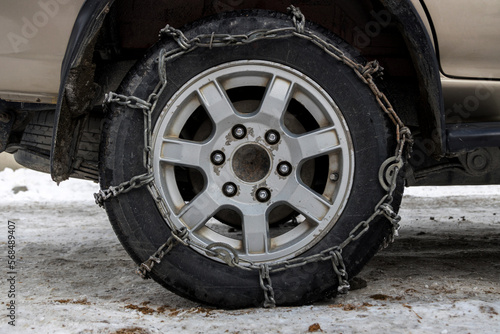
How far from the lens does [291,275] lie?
2121 millimetres

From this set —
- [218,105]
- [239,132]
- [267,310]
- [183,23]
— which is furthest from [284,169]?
[183,23]

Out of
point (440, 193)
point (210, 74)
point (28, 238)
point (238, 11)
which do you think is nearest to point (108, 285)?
point (210, 74)

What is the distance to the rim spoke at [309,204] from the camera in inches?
84.4

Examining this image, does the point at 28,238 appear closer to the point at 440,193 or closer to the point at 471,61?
the point at 471,61

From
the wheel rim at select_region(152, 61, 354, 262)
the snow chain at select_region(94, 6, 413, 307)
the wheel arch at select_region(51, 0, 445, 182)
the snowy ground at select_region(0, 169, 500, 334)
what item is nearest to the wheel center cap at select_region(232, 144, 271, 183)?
the wheel rim at select_region(152, 61, 354, 262)

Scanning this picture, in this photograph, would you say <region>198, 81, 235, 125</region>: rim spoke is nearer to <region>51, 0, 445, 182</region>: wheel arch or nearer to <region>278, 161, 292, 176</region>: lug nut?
<region>278, 161, 292, 176</region>: lug nut

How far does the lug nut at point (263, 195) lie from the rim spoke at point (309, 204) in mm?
86

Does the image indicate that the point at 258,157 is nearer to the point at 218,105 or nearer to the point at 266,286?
the point at 218,105

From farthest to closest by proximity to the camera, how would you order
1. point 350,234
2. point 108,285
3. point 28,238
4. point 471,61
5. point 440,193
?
point 440,193, point 28,238, point 108,285, point 471,61, point 350,234

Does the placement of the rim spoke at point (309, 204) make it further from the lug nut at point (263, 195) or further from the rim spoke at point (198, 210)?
the rim spoke at point (198, 210)

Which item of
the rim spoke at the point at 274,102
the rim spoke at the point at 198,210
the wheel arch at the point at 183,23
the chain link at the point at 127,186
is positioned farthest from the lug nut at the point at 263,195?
the wheel arch at the point at 183,23

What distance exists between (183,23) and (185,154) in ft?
2.03

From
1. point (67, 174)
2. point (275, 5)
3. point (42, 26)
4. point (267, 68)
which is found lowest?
point (67, 174)

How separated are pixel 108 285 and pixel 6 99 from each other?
99 cm
